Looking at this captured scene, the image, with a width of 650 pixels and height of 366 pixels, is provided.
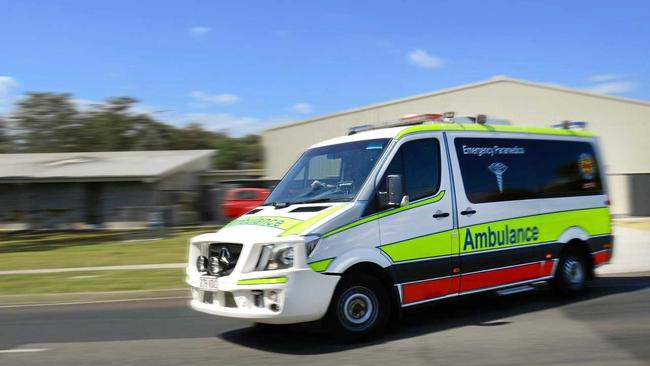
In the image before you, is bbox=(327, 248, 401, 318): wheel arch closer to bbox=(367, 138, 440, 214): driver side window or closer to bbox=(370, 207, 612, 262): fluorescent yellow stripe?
bbox=(370, 207, 612, 262): fluorescent yellow stripe

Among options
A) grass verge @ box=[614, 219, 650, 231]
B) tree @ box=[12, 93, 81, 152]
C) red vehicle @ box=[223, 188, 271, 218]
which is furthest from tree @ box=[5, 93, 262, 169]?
grass verge @ box=[614, 219, 650, 231]

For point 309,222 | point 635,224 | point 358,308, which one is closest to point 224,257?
point 309,222

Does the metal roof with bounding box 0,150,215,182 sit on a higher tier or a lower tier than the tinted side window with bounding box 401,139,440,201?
higher

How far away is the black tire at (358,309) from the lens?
6.15m

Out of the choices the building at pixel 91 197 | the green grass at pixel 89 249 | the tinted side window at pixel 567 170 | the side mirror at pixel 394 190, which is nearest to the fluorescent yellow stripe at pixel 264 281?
the side mirror at pixel 394 190

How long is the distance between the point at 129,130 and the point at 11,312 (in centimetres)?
4731

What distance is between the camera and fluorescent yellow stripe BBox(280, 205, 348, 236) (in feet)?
19.5

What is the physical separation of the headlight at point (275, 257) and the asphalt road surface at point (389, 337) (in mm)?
901

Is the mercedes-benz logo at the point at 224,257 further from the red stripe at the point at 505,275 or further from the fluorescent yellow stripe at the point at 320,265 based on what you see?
the red stripe at the point at 505,275

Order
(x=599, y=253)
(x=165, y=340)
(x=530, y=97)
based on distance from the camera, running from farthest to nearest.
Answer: (x=530, y=97), (x=599, y=253), (x=165, y=340)

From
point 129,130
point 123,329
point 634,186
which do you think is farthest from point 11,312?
point 129,130

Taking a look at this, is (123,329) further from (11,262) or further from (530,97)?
(530,97)

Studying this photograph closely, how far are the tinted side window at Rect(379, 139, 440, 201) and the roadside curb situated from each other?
508 cm

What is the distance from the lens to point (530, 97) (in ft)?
93.2
